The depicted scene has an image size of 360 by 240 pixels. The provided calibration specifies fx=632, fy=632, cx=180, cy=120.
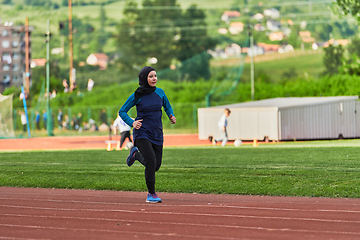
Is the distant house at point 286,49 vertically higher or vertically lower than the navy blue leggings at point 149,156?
higher

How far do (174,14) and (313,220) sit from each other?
9675cm

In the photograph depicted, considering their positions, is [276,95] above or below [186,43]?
below

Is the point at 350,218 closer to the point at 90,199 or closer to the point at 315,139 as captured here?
the point at 90,199

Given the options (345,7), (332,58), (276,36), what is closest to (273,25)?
(276,36)

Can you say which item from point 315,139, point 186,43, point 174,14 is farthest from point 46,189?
point 174,14

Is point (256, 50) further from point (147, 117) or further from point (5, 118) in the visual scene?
point (147, 117)

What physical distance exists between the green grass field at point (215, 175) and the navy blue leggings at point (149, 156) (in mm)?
A: 2005

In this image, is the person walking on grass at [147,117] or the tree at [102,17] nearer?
the person walking on grass at [147,117]

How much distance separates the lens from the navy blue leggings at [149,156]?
955 cm

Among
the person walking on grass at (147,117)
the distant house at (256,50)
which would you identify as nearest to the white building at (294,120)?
the person walking on grass at (147,117)

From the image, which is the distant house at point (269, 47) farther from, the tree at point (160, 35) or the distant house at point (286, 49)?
the tree at point (160, 35)

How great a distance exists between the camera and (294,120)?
33.2 metres

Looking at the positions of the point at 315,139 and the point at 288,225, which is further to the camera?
the point at 315,139

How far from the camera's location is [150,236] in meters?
6.96
